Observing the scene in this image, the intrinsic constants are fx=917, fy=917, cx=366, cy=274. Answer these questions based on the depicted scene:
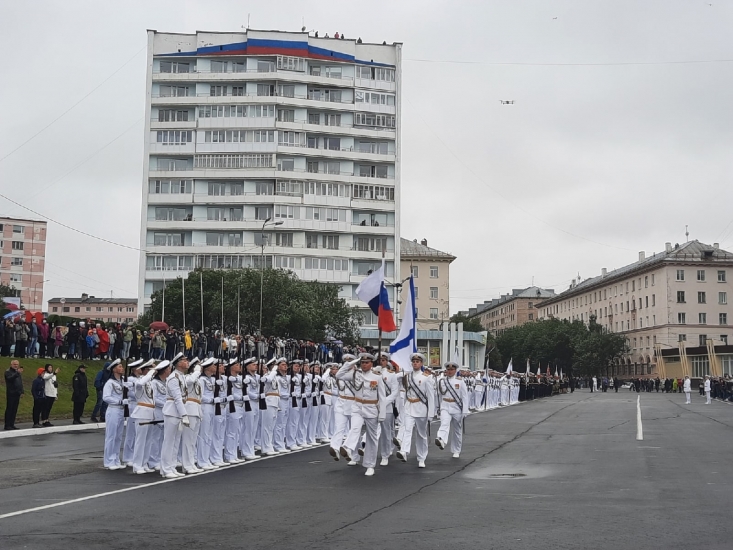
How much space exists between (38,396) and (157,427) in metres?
11.6

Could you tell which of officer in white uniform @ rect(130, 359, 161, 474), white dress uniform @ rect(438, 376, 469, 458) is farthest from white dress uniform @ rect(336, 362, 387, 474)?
officer in white uniform @ rect(130, 359, 161, 474)

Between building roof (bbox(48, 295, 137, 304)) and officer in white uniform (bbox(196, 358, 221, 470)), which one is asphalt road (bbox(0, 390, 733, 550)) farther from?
building roof (bbox(48, 295, 137, 304))

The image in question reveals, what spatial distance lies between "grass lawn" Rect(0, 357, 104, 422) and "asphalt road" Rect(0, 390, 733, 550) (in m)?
10.4

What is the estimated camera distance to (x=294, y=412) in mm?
20062

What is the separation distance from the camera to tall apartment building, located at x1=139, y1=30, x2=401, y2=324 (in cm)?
8562

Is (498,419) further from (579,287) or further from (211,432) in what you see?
(579,287)

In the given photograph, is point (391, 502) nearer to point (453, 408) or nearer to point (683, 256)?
point (453, 408)

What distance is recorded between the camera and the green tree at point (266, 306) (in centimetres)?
5809

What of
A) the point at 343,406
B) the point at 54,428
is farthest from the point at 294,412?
the point at 54,428

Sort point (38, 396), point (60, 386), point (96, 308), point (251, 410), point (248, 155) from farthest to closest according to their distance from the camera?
point (96, 308) → point (248, 155) → point (60, 386) → point (38, 396) → point (251, 410)

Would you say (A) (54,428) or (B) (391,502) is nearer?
(B) (391,502)

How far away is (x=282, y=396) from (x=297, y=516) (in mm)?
8938

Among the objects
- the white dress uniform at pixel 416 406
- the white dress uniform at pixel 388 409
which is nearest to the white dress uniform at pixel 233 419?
the white dress uniform at pixel 388 409

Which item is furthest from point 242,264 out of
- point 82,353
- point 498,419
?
point 498,419
